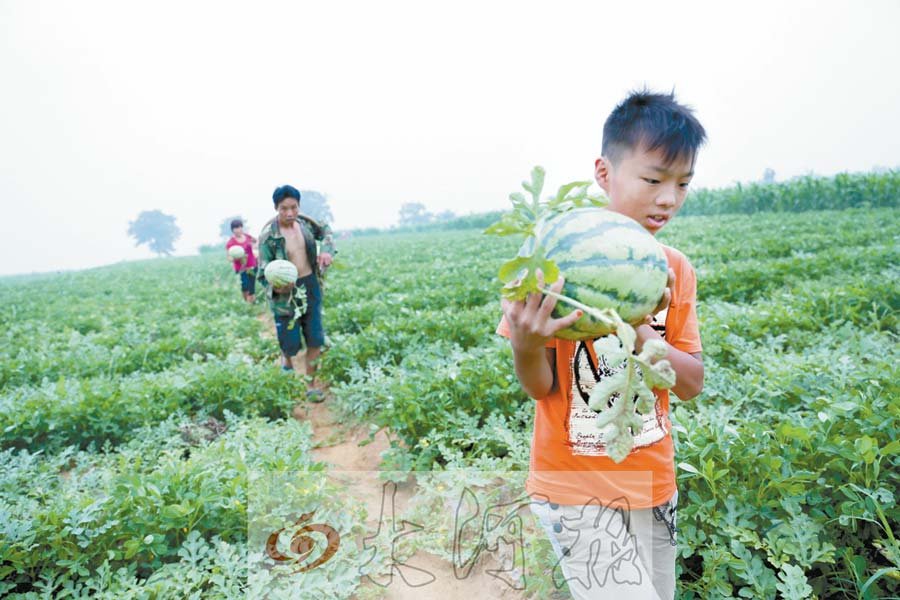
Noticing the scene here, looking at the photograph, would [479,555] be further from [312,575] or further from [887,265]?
[887,265]

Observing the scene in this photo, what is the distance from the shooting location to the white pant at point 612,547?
57.8 inches

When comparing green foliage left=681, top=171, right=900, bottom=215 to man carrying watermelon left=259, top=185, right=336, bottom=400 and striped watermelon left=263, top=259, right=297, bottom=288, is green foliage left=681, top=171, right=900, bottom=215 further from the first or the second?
striped watermelon left=263, top=259, right=297, bottom=288

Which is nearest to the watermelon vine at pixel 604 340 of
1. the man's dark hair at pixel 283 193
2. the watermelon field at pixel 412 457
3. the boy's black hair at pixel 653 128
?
the boy's black hair at pixel 653 128

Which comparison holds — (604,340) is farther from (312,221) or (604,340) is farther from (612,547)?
(312,221)

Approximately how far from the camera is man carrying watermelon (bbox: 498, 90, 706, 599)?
1.51 metres

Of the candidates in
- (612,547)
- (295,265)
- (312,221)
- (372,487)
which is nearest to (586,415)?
(612,547)

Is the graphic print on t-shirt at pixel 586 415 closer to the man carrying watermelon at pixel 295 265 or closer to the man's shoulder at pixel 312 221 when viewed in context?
the man carrying watermelon at pixel 295 265

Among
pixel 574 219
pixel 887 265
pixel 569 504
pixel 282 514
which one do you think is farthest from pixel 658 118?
pixel 887 265

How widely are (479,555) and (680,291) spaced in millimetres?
1775

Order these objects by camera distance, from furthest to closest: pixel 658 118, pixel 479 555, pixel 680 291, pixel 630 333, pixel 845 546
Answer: pixel 479 555, pixel 845 546, pixel 680 291, pixel 658 118, pixel 630 333

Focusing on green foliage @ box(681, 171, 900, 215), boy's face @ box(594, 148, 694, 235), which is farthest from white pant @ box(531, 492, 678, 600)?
green foliage @ box(681, 171, 900, 215)

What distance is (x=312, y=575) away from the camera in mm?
2396

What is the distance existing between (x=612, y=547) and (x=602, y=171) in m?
1.16

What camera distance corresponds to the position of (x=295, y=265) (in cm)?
534
